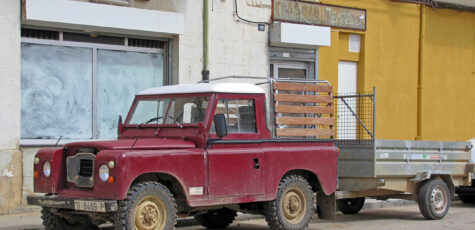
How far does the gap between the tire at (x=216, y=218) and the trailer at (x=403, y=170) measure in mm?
1644

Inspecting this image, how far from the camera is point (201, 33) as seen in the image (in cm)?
1403

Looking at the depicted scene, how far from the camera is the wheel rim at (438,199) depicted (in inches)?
442

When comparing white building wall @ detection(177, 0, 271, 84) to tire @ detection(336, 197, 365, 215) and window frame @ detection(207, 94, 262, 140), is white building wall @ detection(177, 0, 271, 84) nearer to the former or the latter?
tire @ detection(336, 197, 365, 215)

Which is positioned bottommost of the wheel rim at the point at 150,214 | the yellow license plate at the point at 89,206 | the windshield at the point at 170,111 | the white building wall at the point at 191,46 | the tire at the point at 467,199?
the tire at the point at 467,199

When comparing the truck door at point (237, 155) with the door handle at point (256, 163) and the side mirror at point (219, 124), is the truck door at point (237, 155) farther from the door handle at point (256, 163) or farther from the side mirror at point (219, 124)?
the side mirror at point (219, 124)

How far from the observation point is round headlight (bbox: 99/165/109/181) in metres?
7.56

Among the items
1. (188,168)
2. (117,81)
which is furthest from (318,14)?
(188,168)

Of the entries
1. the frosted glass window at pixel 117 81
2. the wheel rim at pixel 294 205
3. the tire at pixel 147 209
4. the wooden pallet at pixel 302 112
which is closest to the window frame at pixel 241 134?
the wooden pallet at pixel 302 112

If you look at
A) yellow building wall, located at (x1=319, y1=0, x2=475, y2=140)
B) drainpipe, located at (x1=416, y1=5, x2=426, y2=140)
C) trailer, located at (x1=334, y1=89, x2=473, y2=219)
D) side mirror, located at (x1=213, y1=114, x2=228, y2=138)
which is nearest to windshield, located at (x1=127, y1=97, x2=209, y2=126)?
side mirror, located at (x1=213, y1=114, x2=228, y2=138)

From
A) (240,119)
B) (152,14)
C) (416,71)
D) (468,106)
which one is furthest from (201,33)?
(468,106)

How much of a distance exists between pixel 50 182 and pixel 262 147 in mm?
2719

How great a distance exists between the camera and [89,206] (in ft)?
24.8

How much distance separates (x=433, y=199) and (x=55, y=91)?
6851 mm

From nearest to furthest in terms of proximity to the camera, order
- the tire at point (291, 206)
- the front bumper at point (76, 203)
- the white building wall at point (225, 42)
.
→ 1. the front bumper at point (76, 203)
2. the tire at point (291, 206)
3. the white building wall at point (225, 42)
